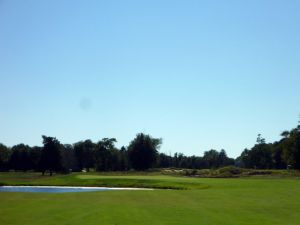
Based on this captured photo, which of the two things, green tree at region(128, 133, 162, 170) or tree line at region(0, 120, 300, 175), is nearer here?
tree line at region(0, 120, 300, 175)

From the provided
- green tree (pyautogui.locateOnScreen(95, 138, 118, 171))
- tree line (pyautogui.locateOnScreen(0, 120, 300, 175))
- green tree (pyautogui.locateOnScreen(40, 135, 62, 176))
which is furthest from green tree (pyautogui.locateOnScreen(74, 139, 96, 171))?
green tree (pyautogui.locateOnScreen(40, 135, 62, 176))

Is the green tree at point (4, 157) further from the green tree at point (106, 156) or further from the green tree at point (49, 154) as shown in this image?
the green tree at point (49, 154)

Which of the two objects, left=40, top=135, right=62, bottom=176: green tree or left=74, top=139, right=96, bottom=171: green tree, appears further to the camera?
left=74, top=139, right=96, bottom=171: green tree

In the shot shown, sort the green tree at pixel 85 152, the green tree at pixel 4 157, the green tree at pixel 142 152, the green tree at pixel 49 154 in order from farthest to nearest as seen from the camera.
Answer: the green tree at pixel 85 152 → the green tree at pixel 4 157 → the green tree at pixel 142 152 → the green tree at pixel 49 154

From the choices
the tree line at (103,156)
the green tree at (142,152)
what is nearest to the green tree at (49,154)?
the tree line at (103,156)

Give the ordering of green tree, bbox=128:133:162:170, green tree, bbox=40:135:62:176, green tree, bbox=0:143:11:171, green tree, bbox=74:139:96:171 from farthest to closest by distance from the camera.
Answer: green tree, bbox=74:139:96:171, green tree, bbox=0:143:11:171, green tree, bbox=128:133:162:170, green tree, bbox=40:135:62:176

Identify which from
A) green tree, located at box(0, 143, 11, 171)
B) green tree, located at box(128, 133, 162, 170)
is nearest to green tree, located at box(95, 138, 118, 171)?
green tree, located at box(128, 133, 162, 170)

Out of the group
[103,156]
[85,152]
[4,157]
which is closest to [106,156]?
[103,156]

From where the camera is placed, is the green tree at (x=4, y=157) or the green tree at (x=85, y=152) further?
the green tree at (x=85, y=152)

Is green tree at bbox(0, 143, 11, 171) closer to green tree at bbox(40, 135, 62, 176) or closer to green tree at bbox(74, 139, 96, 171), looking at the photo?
green tree at bbox(74, 139, 96, 171)

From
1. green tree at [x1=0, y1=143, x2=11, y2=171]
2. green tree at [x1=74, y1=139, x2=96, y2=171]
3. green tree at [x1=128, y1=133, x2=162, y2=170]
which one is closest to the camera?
green tree at [x1=128, y1=133, x2=162, y2=170]

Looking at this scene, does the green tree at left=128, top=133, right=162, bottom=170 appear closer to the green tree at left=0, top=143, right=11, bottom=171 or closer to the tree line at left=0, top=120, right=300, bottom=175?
the tree line at left=0, top=120, right=300, bottom=175

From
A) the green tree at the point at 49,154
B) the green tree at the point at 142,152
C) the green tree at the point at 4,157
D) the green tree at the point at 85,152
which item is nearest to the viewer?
the green tree at the point at 49,154

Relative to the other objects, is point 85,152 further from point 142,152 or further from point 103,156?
point 142,152
